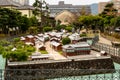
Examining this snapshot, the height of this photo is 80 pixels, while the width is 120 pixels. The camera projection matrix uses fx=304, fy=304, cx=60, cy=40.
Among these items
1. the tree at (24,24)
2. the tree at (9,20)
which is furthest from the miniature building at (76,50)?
the tree at (24,24)

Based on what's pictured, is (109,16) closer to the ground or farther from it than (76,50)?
closer to the ground

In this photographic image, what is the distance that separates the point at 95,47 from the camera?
85.1 feet

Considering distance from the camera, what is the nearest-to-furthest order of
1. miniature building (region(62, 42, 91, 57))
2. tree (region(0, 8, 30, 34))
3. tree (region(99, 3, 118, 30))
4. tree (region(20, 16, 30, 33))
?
miniature building (region(62, 42, 91, 57))
tree (region(0, 8, 30, 34))
tree (region(20, 16, 30, 33))
tree (region(99, 3, 118, 30))

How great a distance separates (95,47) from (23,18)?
22.1m

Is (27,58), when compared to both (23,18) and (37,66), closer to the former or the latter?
(37,66)

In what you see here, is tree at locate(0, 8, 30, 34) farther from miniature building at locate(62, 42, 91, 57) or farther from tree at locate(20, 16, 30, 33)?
miniature building at locate(62, 42, 91, 57)

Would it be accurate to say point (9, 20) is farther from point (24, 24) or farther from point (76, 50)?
point (76, 50)

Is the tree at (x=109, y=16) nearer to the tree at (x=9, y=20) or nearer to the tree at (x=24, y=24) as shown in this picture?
the tree at (x=24, y=24)

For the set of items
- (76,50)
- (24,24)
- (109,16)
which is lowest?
(24,24)

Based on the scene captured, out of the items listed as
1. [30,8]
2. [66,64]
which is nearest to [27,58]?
[66,64]

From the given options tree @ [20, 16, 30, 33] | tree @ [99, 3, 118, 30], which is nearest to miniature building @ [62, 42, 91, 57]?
tree @ [99, 3, 118, 30]

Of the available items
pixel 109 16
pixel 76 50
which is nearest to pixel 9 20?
pixel 109 16

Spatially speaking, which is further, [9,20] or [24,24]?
[24,24]

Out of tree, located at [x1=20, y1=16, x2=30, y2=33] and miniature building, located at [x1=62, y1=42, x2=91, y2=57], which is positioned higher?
miniature building, located at [x1=62, y1=42, x2=91, y2=57]
